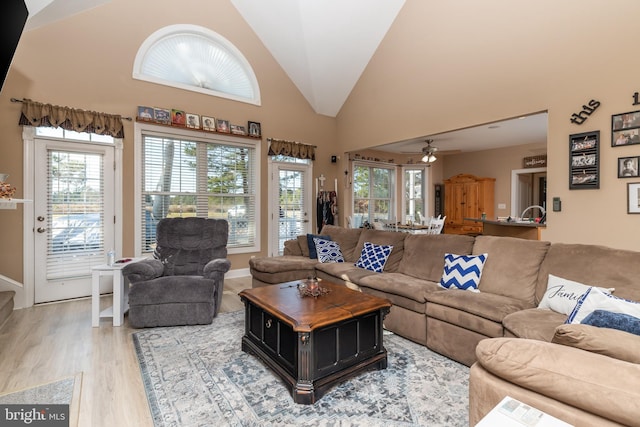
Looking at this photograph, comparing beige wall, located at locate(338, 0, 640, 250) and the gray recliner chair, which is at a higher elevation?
beige wall, located at locate(338, 0, 640, 250)

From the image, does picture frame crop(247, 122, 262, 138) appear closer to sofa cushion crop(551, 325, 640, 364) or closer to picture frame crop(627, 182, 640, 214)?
picture frame crop(627, 182, 640, 214)

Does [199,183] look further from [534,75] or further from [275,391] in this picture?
[534,75]

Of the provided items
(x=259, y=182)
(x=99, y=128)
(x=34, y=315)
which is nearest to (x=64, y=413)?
(x=34, y=315)

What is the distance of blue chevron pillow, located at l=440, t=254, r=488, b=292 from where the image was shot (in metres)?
2.82

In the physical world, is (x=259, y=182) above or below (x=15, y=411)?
above

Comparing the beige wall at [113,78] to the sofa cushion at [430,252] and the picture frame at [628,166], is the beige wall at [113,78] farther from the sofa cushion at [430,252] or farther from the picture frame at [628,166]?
the picture frame at [628,166]

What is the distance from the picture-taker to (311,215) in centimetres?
627

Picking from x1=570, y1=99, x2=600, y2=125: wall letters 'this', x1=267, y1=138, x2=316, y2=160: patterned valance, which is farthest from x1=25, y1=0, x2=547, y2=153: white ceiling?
x1=570, y1=99, x2=600, y2=125: wall letters 'this'

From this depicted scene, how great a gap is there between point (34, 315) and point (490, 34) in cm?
622

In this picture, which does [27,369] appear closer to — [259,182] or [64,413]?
[64,413]

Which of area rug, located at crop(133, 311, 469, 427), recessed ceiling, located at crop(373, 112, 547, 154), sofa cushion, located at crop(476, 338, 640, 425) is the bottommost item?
area rug, located at crop(133, 311, 469, 427)

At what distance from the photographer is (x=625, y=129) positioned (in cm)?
290

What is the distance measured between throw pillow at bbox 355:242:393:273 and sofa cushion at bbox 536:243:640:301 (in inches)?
60.3

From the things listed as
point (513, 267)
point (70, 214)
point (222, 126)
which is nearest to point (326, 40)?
point (222, 126)
